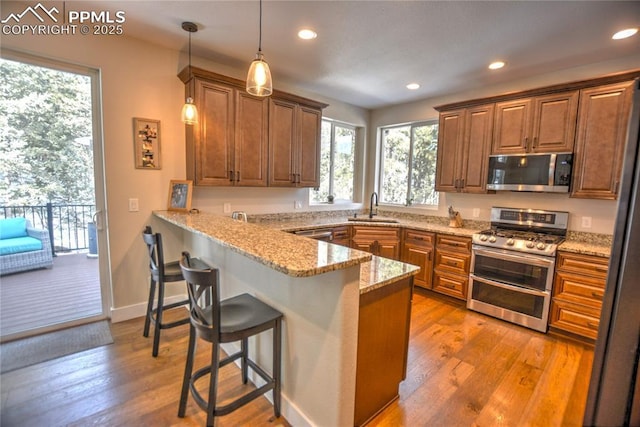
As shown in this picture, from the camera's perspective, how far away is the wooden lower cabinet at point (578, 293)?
103 inches

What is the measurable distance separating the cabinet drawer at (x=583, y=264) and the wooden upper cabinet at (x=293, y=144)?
278cm

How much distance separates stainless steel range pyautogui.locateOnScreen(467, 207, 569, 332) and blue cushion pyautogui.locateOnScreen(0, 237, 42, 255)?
14.5ft

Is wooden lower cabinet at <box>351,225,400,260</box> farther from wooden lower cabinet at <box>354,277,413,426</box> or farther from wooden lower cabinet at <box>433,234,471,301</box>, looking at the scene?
wooden lower cabinet at <box>354,277,413,426</box>

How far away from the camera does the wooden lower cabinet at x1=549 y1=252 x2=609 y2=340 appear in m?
2.62

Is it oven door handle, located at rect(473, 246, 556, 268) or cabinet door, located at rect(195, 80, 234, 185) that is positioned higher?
cabinet door, located at rect(195, 80, 234, 185)

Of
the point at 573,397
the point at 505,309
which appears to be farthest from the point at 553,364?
the point at 505,309

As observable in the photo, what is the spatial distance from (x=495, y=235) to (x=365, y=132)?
8.86ft

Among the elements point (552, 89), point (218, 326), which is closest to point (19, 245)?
point (218, 326)

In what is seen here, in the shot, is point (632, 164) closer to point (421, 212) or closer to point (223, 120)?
point (223, 120)

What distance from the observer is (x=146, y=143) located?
2875 millimetres

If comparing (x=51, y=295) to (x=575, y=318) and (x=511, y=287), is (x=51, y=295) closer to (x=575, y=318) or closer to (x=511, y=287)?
(x=511, y=287)

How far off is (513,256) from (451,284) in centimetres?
79

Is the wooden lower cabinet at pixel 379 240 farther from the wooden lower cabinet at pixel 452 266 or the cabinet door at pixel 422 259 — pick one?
the wooden lower cabinet at pixel 452 266

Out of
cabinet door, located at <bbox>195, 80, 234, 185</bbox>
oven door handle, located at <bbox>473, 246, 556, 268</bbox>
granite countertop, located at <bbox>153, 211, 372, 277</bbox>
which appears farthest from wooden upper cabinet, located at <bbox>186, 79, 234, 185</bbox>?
oven door handle, located at <bbox>473, 246, 556, 268</bbox>
